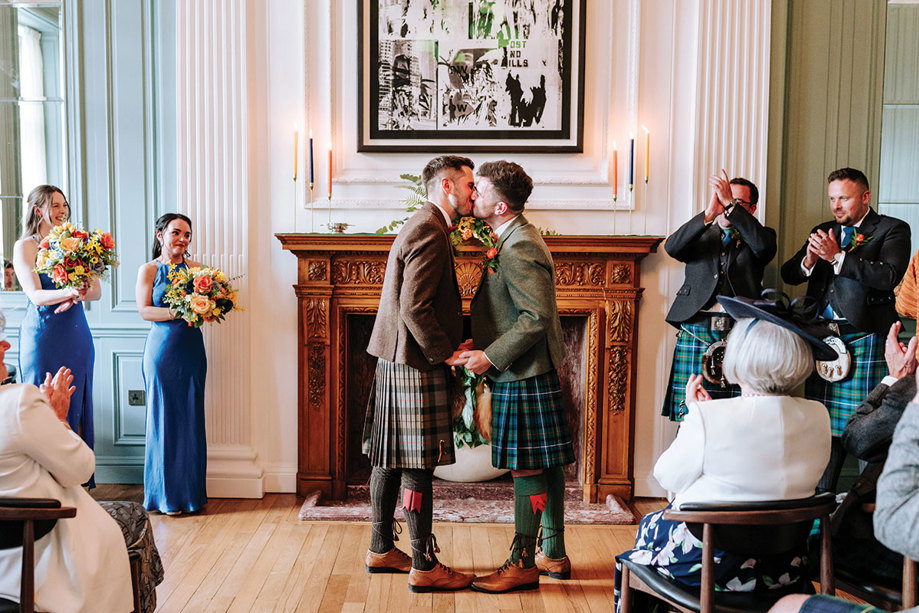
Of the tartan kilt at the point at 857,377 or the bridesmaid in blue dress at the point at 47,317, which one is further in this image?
the bridesmaid in blue dress at the point at 47,317

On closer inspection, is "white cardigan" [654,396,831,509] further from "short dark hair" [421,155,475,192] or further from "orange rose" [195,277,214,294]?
"orange rose" [195,277,214,294]

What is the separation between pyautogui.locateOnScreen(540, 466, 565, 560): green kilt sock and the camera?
291 centimetres

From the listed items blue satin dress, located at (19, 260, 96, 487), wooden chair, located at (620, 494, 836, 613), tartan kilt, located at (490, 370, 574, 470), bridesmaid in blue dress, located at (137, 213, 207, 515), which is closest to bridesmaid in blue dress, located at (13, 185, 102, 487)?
blue satin dress, located at (19, 260, 96, 487)

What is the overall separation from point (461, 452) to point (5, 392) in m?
2.73

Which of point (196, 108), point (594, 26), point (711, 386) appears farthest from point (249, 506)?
point (594, 26)

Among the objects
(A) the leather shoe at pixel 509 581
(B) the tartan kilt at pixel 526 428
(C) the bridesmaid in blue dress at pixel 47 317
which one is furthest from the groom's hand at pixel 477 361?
(C) the bridesmaid in blue dress at pixel 47 317

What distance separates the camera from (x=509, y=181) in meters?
2.74

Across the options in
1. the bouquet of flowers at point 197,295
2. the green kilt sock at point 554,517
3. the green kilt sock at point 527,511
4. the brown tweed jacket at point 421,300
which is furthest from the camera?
the bouquet of flowers at point 197,295

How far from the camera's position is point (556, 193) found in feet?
13.3

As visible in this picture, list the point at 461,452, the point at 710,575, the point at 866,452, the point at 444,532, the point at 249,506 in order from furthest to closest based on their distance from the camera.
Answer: the point at 461,452 → the point at 249,506 → the point at 444,532 → the point at 866,452 → the point at 710,575

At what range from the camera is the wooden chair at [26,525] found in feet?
5.54

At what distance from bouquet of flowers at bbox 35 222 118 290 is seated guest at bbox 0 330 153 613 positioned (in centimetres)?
160

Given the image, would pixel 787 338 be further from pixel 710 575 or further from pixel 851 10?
pixel 851 10

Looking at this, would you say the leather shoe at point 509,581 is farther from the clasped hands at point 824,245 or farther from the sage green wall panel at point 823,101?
the sage green wall panel at point 823,101
